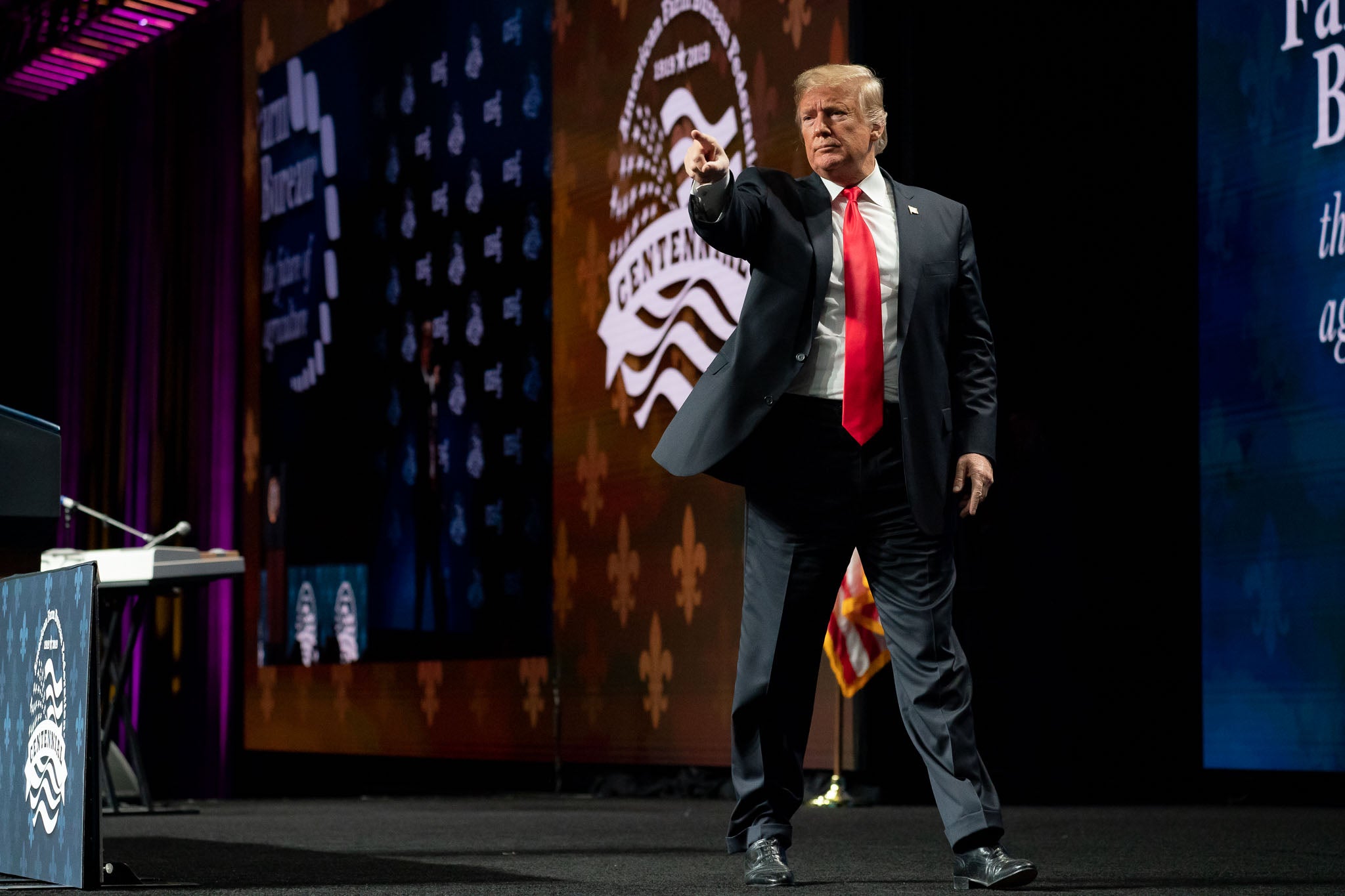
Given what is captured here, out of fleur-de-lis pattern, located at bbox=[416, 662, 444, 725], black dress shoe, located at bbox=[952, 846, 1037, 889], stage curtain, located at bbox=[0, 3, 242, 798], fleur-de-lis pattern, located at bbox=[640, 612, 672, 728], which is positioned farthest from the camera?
stage curtain, located at bbox=[0, 3, 242, 798]

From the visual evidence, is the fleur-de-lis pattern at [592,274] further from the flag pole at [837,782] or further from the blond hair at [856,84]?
the blond hair at [856,84]

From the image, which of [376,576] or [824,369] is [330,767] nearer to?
[376,576]

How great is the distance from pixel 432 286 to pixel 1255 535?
3356 mm

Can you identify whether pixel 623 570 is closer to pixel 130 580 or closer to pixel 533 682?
pixel 533 682

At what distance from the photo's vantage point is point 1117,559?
534 cm

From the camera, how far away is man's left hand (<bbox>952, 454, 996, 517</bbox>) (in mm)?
2434

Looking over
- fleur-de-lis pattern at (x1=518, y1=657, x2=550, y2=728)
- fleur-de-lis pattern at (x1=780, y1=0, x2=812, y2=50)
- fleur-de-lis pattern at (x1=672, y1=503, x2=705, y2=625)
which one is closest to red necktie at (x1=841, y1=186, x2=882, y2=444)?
fleur-de-lis pattern at (x1=780, y1=0, x2=812, y2=50)

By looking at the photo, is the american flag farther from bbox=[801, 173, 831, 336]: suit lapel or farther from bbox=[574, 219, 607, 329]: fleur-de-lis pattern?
bbox=[801, 173, 831, 336]: suit lapel

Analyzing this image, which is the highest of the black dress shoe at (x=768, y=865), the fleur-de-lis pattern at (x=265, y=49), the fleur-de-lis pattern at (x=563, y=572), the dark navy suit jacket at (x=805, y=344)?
the fleur-de-lis pattern at (x=265, y=49)

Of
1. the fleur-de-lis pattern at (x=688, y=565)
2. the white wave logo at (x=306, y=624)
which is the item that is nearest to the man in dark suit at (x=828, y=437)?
the fleur-de-lis pattern at (x=688, y=565)

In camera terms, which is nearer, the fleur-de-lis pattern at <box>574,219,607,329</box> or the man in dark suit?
the man in dark suit

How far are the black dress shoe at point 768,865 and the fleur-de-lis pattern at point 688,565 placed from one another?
9.89ft

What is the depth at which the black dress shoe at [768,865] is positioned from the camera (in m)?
2.39

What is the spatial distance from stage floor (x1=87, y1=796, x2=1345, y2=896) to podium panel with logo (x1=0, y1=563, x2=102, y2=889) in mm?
251
